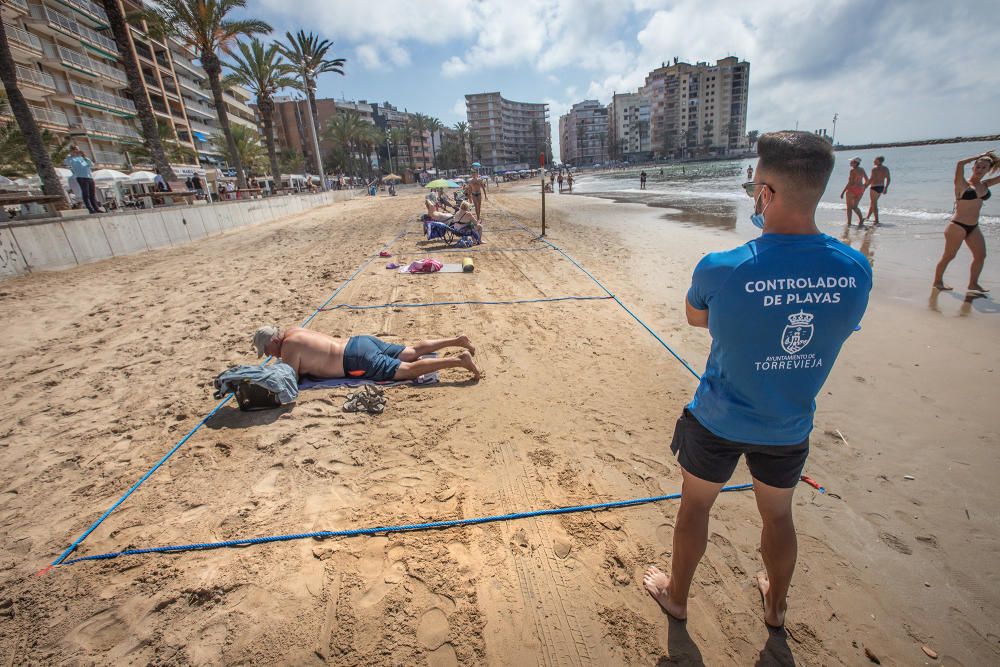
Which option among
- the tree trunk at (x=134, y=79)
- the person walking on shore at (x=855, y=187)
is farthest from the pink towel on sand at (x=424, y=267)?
the tree trunk at (x=134, y=79)

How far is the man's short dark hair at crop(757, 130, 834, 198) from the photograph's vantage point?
125cm

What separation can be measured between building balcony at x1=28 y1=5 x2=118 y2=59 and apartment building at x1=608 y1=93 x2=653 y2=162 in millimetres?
117133

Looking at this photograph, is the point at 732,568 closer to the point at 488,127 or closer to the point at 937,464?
the point at 937,464

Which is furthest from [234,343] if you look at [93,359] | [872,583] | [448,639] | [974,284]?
[974,284]

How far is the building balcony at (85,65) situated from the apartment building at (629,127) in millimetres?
116982

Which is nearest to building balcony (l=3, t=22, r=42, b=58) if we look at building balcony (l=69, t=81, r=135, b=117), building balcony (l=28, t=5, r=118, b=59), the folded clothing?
building balcony (l=28, t=5, r=118, b=59)

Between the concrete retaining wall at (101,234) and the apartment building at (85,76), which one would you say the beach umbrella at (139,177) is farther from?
the concrete retaining wall at (101,234)

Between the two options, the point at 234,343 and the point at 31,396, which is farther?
the point at 234,343

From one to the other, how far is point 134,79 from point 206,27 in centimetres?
670

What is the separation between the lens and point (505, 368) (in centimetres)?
414

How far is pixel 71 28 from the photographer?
1136 inches

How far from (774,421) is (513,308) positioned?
4.52 metres

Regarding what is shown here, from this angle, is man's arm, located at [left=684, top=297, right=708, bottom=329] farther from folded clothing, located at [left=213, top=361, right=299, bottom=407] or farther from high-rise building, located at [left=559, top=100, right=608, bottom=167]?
high-rise building, located at [left=559, top=100, right=608, bottom=167]

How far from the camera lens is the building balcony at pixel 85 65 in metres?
27.7
